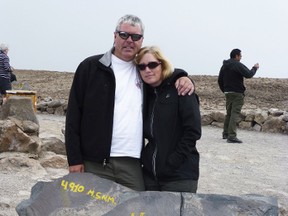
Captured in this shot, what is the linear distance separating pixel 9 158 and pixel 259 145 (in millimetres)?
5931

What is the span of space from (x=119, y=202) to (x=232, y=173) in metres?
4.61

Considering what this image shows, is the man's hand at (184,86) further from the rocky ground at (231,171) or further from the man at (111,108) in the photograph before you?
the rocky ground at (231,171)

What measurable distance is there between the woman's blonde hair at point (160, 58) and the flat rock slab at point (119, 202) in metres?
0.82

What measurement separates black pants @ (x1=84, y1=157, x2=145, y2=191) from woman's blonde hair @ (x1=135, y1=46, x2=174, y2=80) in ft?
2.12

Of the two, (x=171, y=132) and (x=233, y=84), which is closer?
(x=171, y=132)

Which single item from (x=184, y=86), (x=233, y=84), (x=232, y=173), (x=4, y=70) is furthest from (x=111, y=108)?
(x=4, y=70)

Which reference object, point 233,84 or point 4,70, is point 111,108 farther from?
point 4,70

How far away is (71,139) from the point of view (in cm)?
312

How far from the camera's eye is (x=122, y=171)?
3.17 m

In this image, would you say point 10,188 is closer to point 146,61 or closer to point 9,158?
point 9,158

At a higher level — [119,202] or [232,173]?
[119,202]

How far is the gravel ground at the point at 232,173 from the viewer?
5.47 meters

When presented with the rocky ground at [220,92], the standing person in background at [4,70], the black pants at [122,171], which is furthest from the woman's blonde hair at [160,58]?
the rocky ground at [220,92]

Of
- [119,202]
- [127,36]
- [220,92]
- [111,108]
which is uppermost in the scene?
[127,36]
